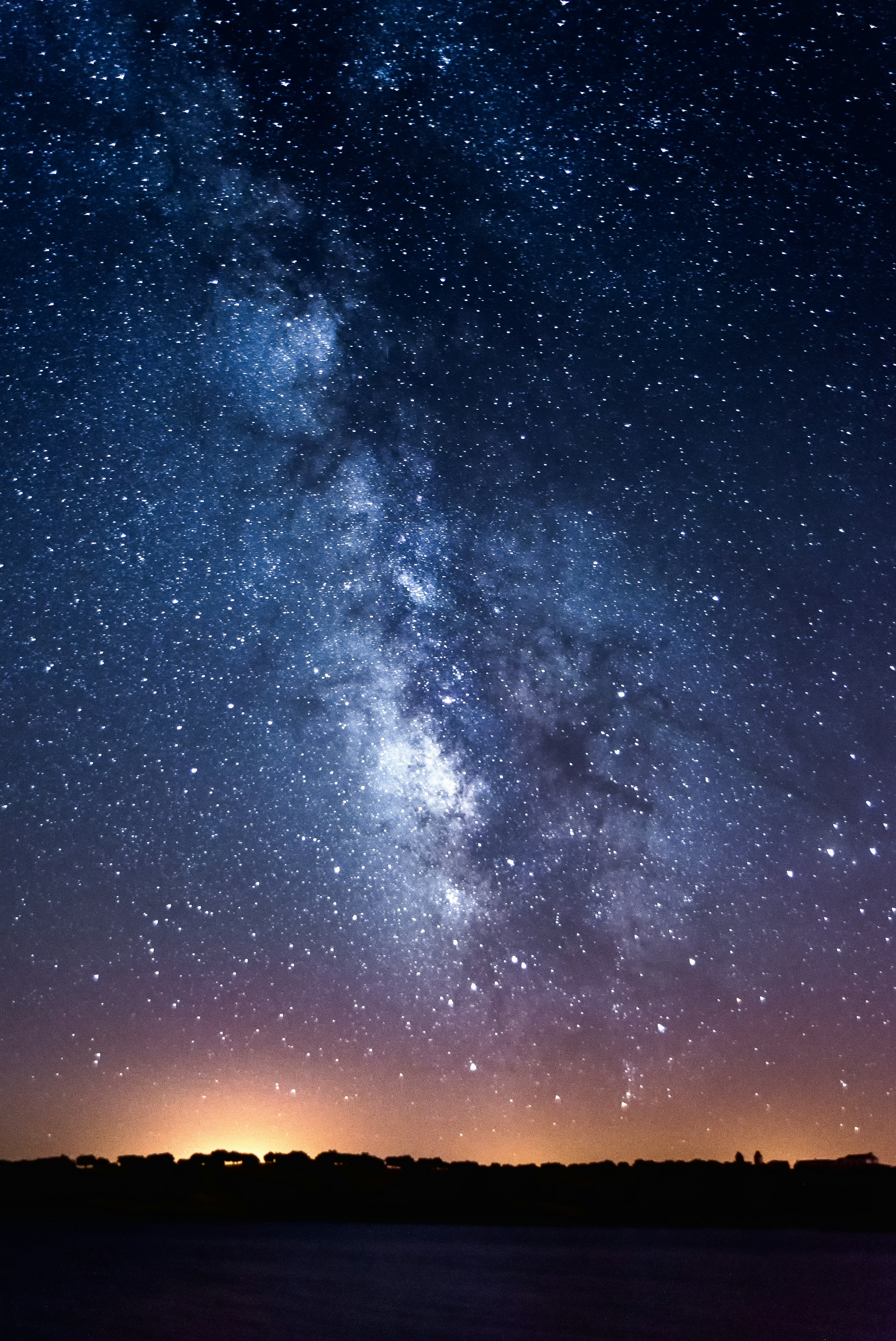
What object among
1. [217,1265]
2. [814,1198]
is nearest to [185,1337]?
[217,1265]

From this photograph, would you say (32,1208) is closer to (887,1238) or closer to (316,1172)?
(316,1172)

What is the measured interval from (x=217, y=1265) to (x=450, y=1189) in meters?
80.1

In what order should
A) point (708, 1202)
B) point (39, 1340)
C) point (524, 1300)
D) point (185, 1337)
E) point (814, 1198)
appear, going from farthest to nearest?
point (708, 1202)
point (814, 1198)
point (524, 1300)
point (185, 1337)
point (39, 1340)

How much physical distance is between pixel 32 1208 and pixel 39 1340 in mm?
105060

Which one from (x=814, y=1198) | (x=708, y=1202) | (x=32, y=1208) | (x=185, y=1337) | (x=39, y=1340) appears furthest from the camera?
(x=32, y=1208)

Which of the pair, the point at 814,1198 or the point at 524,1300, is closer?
the point at 524,1300

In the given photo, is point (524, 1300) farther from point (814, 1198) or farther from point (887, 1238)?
point (814, 1198)

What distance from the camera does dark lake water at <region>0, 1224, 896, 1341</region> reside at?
13.9m

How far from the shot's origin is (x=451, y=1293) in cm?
2034

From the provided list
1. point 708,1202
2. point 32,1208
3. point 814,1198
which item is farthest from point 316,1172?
point 814,1198

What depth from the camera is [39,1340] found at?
42.0 feet

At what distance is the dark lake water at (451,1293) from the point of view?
45.7 ft

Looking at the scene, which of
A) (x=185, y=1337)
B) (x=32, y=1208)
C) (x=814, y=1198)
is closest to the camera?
(x=185, y=1337)

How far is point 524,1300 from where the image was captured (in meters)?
18.4
